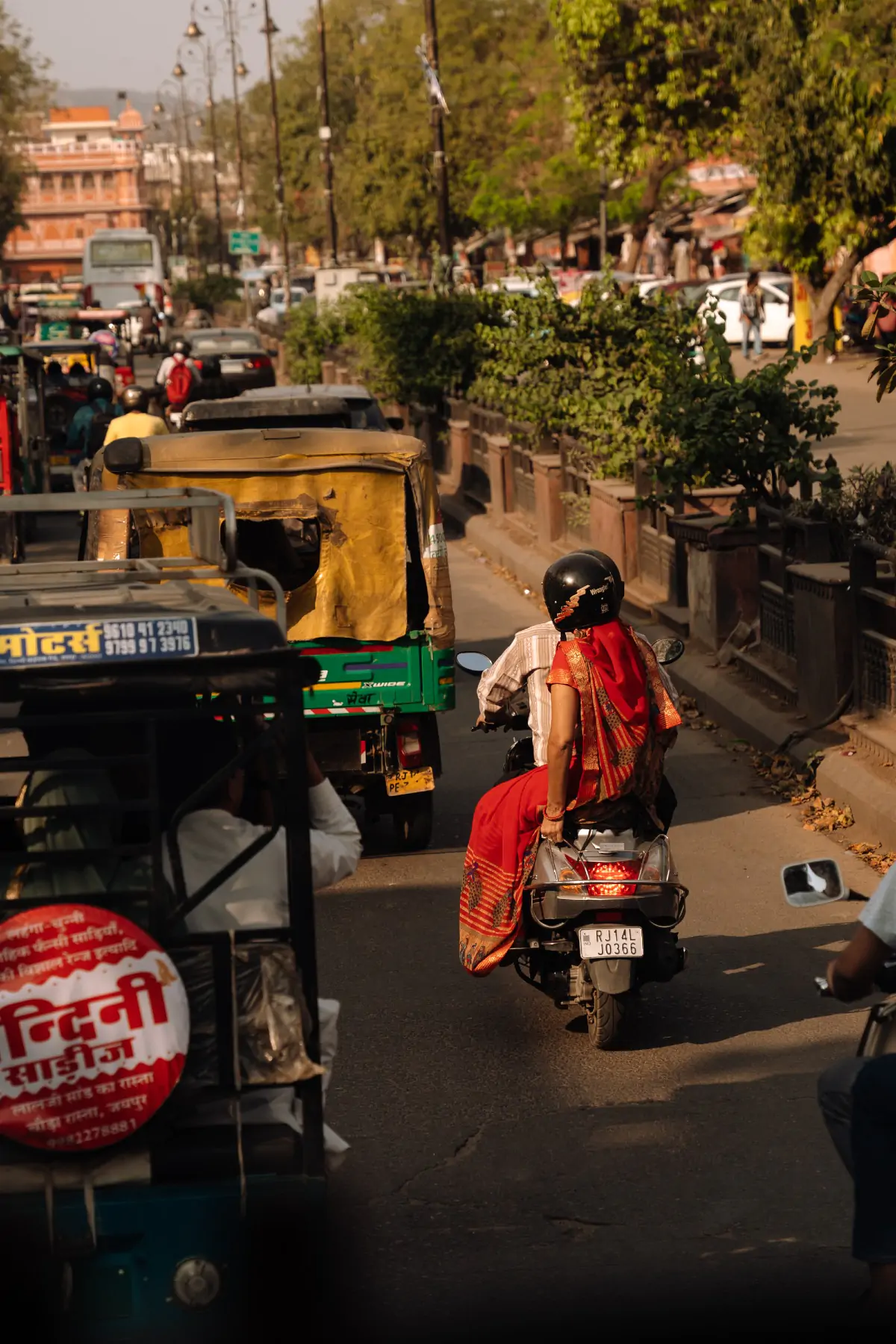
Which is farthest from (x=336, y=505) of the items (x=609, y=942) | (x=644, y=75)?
(x=644, y=75)

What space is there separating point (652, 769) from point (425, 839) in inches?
125

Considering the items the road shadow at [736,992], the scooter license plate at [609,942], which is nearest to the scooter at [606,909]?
the scooter license plate at [609,942]

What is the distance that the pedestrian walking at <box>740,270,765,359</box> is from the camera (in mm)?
37250

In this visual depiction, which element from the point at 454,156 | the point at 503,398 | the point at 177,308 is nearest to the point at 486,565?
the point at 503,398

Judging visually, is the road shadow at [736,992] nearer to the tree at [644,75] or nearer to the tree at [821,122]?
the tree at [821,122]

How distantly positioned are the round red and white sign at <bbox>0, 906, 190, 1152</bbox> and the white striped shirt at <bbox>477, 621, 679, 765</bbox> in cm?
303

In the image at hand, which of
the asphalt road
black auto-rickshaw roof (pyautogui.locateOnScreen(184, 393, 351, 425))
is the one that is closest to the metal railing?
the asphalt road

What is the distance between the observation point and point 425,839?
9.55 m

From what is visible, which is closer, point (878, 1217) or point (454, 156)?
point (878, 1217)

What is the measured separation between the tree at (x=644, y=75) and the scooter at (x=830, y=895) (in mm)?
34633

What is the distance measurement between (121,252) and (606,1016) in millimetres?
63209

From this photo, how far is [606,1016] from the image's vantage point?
21.3 feet

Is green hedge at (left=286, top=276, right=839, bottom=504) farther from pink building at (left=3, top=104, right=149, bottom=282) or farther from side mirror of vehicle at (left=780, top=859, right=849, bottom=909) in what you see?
pink building at (left=3, top=104, right=149, bottom=282)

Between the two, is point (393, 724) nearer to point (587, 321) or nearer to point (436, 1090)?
point (436, 1090)
